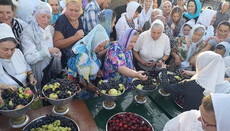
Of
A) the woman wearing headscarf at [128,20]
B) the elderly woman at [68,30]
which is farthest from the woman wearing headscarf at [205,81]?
the woman wearing headscarf at [128,20]

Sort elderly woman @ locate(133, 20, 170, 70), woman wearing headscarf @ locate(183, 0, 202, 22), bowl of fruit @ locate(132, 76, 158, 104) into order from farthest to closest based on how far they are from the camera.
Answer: woman wearing headscarf @ locate(183, 0, 202, 22) → elderly woman @ locate(133, 20, 170, 70) → bowl of fruit @ locate(132, 76, 158, 104)

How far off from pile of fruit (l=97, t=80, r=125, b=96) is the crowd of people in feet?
0.78

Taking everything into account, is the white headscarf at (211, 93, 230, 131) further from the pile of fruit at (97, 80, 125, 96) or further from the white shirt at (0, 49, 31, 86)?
the white shirt at (0, 49, 31, 86)

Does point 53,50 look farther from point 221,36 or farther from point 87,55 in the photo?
point 221,36

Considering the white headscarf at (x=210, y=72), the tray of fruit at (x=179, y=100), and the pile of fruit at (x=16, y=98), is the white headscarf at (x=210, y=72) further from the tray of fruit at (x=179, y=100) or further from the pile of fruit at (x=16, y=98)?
the pile of fruit at (x=16, y=98)

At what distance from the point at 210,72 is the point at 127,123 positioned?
1124 millimetres

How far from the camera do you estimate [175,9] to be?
498 cm

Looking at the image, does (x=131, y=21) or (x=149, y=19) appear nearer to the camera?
(x=131, y=21)

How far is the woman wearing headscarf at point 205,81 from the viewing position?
218 cm

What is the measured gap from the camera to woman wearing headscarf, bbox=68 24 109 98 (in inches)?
100

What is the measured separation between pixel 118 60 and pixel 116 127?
3.27 feet

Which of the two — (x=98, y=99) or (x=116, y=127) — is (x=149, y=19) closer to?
(x=98, y=99)

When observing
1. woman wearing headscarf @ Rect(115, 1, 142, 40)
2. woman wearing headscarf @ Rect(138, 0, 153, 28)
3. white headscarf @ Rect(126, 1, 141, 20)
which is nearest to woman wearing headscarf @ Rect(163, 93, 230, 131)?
woman wearing headscarf @ Rect(115, 1, 142, 40)

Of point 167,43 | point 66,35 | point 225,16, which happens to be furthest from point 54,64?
point 225,16
